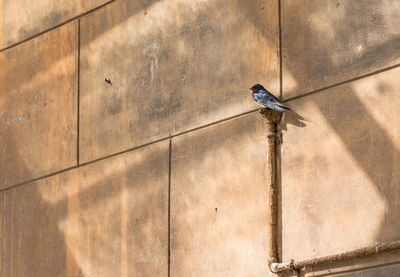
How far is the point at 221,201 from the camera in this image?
8.85m

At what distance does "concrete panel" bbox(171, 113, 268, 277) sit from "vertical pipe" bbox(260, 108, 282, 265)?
3.5 inches

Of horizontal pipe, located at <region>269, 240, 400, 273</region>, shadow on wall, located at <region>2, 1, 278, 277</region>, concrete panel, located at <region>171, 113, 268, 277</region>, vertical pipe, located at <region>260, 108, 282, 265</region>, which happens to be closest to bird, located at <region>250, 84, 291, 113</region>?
vertical pipe, located at <region>260, 108, 282, 265</region>

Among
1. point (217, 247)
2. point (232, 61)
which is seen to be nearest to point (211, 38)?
point (232, 61)

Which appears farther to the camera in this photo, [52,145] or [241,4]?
[52,145]

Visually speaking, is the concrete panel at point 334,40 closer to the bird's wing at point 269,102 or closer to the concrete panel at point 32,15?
the bird's wing at point 269,102

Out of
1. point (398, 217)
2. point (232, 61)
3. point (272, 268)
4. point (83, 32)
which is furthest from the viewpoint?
point (83, 32)

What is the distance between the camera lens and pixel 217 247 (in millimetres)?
8773

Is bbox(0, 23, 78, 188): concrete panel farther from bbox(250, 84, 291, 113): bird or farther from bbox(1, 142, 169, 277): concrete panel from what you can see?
bbox(250, 84, 291, 113): bird

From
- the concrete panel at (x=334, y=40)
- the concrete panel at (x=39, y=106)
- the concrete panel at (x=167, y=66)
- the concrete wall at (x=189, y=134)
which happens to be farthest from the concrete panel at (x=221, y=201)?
the concrete panel at (x=39, y=106)

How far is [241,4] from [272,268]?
2.29 metres

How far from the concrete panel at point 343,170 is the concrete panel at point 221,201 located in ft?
0.92

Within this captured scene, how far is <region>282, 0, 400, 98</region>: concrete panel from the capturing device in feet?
26.2

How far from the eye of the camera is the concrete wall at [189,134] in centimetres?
799

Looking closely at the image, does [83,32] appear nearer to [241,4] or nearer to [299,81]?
[241,4]
